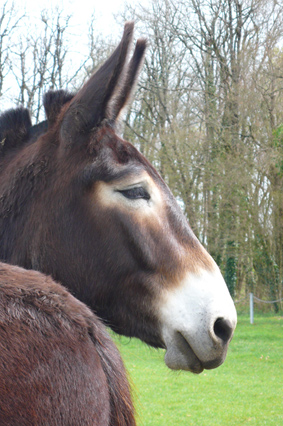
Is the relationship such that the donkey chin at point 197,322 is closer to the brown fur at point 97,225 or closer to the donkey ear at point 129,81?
the brown fur at point 97,225

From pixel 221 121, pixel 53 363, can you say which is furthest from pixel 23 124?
pixel 221 121

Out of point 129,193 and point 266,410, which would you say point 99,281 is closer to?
point 129,193

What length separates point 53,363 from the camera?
1.13 meters

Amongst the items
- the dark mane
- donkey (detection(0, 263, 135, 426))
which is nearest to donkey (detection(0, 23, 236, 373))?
the dark mane

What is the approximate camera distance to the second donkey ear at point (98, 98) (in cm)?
216

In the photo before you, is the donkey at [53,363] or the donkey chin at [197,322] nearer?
the donkey at [53,363]

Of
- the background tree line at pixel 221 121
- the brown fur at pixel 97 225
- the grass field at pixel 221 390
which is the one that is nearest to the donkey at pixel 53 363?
the brown fur at pixel 97 225

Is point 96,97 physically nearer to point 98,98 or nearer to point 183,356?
point 98,98

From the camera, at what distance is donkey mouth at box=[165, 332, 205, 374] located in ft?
6.45

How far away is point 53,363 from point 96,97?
4.50 feet

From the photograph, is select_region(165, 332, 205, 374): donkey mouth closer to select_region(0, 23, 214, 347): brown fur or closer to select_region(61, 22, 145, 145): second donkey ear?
select_region(0, 23, 214, 347): brown fur

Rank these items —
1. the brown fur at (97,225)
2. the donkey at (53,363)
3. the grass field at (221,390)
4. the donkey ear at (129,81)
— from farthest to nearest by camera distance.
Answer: the grass field at (221,390), the donkey ear at (129,81), the brown fur at (97,225), the donkey at (53,363)

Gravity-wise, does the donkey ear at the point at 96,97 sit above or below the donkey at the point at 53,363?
above

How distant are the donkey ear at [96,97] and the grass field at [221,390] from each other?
3545 mm
